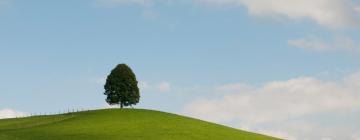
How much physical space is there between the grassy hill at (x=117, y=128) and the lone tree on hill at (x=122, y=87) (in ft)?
17.3

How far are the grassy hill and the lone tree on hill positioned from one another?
528 cm

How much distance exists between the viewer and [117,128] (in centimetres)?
8519

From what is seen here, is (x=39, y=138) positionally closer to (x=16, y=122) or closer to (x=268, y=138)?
(x=16, y=122)

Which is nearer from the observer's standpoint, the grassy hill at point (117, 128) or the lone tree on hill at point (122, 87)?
the grassy hill at point (117, 128)

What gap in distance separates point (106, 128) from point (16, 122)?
930 inches

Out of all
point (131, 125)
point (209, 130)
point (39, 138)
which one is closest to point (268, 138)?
point (209, 130)

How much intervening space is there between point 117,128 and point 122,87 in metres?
23.7

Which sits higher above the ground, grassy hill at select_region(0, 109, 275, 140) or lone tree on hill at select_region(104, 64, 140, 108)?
lone tree on hill at select_region(104, 64, 140, 108)

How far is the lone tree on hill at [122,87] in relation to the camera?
10800cm

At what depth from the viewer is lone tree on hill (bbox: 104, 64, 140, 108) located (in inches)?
4252

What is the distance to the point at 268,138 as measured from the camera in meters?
94.4

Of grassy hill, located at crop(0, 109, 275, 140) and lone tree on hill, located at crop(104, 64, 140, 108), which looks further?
lone tree on hill, located at crop(104, 64, 140, 108)

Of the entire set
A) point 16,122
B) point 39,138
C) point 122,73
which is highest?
point 122,73

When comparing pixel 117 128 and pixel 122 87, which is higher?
pixel 122 87
